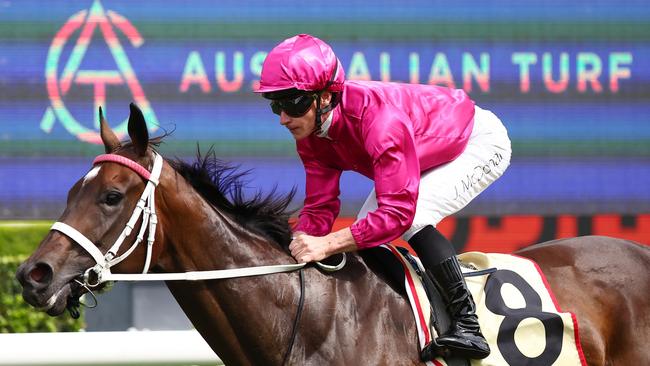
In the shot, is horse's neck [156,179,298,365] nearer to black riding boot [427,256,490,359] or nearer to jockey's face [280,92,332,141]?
jockey's face [280,92,332,141]

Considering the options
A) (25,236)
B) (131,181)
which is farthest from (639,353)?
(25,236)

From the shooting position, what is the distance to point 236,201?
3.13 metres

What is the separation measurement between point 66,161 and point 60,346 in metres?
1.59

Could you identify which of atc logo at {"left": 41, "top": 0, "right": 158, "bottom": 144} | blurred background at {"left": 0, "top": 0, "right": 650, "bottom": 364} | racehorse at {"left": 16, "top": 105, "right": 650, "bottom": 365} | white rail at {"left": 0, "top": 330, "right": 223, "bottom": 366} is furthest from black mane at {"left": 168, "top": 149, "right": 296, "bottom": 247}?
atc logo at {"left": 41, "top": 0, "right": 158, "bottom": 144}

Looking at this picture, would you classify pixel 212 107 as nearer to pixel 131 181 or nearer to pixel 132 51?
pixel 132 51

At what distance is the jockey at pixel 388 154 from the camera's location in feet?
9.64

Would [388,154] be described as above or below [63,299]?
above

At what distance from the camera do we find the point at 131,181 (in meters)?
2.82

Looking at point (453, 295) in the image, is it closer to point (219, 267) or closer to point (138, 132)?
point (219, 267)

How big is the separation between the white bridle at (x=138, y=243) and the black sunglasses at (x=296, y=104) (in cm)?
37

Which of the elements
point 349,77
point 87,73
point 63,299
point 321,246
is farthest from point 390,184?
point 87,73

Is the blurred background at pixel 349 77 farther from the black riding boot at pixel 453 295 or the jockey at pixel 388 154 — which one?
the black riding boot at pixel 453 295

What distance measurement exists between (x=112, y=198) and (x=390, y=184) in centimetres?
76

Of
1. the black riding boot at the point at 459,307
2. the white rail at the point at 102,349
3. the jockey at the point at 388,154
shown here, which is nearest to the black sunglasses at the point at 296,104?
the jockey at the point at 388,154
